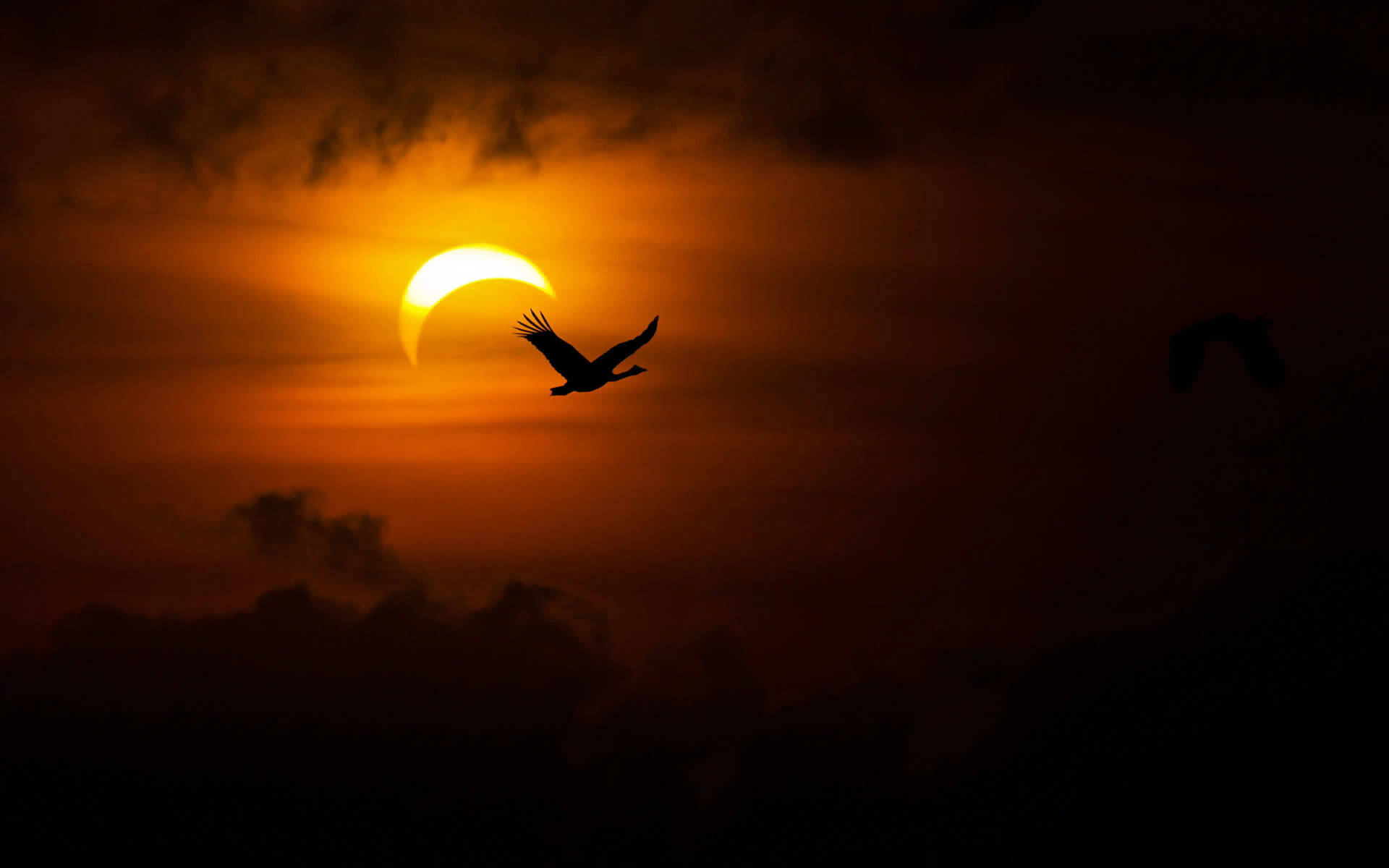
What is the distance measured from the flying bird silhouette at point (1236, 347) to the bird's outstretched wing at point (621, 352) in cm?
1219

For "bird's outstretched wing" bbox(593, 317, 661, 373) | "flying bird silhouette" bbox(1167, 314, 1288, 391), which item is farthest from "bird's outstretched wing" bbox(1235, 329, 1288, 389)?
"bird's outstretched wing" bbox(593, 317, 661, 373)

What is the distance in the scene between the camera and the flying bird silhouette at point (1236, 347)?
32031mm

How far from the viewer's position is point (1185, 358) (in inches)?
1294

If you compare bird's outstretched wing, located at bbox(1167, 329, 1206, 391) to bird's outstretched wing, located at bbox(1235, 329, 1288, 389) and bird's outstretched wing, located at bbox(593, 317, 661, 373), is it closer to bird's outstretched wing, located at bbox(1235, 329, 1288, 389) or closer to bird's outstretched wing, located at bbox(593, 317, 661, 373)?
bird's outstretched wing, located at bbox(1235, 329, 1288, 389)

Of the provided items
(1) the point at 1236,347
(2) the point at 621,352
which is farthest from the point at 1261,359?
(2) the point at 621,352

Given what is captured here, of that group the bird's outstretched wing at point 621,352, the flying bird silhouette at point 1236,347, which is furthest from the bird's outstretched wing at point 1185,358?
the bird's outstretched wing at point 621,352

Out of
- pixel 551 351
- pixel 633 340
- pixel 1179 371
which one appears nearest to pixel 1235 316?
pixel 1179 371

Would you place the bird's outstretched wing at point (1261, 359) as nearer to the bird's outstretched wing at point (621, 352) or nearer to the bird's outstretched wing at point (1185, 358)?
the bird's outstretched wing at point (1185, 358)

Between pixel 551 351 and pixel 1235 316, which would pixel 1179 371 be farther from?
pixel 551 351

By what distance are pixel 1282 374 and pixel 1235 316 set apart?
1736mm

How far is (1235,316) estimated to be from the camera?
32.3 meters

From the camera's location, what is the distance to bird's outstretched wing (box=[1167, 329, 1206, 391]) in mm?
32781

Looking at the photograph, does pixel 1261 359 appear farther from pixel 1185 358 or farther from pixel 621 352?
pixel 621 352

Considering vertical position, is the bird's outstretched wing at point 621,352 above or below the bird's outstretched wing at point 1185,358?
above
